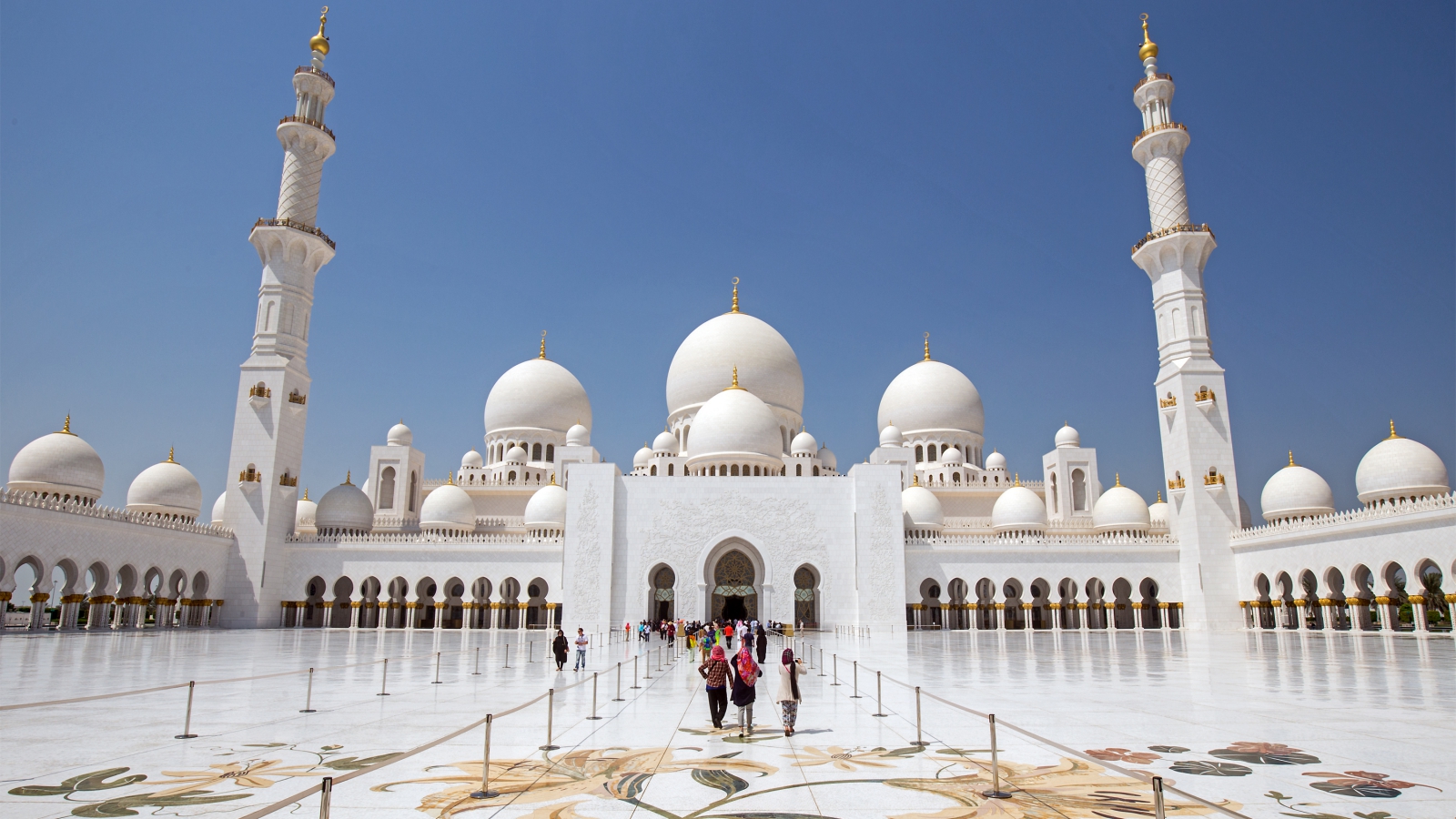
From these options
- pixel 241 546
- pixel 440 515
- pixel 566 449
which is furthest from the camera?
pixel 566 449

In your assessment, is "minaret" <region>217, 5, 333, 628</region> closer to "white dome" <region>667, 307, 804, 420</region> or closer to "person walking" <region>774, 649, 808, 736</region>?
"white dome" <region>667, 307, 804, 420</region>

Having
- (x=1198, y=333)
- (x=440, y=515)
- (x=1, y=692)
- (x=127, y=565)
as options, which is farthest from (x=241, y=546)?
(x=1198, y=333)

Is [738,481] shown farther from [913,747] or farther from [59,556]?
[913,747]

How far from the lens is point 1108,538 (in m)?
28.1

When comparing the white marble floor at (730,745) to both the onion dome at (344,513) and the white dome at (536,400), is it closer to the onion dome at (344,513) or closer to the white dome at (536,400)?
the onion dome at (344,513)

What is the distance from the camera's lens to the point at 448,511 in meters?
30.1

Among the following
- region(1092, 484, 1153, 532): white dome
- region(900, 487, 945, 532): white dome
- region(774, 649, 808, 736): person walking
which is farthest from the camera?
region(900, 487, 945, 532): white dome

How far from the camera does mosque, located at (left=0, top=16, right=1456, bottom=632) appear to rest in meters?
24.3

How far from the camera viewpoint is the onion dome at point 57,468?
2400cm

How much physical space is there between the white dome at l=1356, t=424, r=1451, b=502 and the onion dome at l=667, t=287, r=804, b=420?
1818 centimetres

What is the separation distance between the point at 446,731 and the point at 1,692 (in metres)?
5.07

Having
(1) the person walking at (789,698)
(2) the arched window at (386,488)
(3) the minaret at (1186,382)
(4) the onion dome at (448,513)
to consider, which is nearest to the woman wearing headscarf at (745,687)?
(1) the person walking at (789,698)

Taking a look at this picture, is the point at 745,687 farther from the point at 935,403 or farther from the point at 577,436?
the point at 935,403

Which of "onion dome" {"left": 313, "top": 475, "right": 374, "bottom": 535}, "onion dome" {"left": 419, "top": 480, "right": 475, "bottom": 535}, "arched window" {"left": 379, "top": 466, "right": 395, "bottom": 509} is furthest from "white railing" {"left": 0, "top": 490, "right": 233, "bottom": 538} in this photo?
"arched window" {"left": 379, "top": 466, "right": 395, "bottom": 509}
